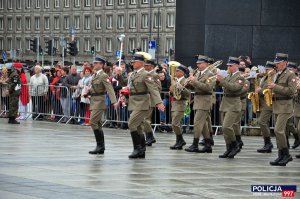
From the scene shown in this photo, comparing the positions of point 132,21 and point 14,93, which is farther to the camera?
point 132,21

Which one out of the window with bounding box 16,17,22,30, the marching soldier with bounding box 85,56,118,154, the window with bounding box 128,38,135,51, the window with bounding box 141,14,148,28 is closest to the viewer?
the marching soldier with bounding box 85,56,118,154

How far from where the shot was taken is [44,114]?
105 feet

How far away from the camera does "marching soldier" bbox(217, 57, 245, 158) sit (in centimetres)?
2027

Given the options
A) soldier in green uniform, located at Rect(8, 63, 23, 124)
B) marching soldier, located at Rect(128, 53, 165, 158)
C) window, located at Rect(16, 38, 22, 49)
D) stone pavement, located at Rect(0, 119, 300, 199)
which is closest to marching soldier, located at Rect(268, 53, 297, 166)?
stone pavement, located at Rect(0, 119, 300, 199)

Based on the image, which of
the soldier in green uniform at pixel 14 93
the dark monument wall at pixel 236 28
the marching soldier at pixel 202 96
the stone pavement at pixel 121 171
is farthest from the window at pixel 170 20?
the marching soldier at pixel 202 96

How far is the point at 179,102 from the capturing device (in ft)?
73.5

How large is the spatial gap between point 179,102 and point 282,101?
161 inches

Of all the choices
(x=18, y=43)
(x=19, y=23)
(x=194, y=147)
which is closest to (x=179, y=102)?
(x=194, y=147)

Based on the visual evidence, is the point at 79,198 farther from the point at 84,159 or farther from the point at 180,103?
the point at 180,103

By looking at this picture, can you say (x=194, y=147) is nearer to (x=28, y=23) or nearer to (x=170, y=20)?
(x=170, y=20)

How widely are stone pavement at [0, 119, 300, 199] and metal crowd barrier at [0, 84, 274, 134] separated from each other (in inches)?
140

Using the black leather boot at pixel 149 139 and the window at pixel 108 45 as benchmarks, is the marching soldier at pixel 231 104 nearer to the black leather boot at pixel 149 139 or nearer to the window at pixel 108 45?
the black leather boot at pixel 149 139

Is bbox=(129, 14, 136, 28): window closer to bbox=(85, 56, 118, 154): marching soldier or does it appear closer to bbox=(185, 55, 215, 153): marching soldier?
bbox=(185, 55, 215, 153): marching soldier

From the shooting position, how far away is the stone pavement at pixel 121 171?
Result: 552 inches
